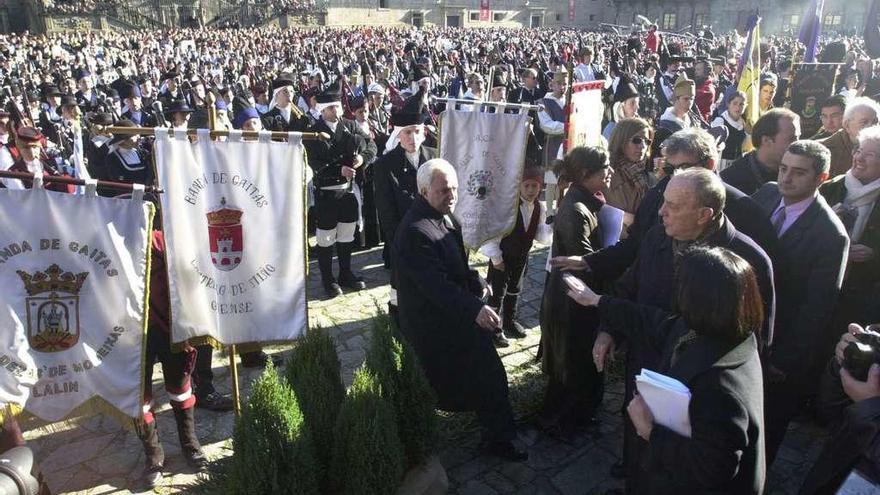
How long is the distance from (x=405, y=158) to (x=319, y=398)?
3273 mm

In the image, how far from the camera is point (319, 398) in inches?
123

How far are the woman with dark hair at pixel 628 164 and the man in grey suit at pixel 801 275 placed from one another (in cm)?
125

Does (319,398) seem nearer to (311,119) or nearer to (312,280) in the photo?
(312,280)

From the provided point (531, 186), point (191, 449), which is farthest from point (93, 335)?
point (531, 186)

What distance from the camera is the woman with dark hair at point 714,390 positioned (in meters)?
2.02

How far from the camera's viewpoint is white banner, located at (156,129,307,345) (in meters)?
3.62

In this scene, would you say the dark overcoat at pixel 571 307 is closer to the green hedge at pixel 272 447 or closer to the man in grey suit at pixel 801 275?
the man in grey suit at pixel 801 275

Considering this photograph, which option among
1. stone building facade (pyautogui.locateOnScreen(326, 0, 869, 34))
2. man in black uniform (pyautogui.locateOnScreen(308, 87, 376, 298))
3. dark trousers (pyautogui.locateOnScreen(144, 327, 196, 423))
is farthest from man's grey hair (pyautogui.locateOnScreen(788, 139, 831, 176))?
stone building facade (pyautogui.locateOnScreen(326, 0, 869, 34))

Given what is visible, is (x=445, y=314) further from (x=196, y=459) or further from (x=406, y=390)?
(x=196, y=459)

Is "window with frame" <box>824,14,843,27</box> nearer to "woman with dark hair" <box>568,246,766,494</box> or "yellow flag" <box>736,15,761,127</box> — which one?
"yellow flag" <box>736,15,761,127</box>

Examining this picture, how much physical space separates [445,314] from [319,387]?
998 millimetres

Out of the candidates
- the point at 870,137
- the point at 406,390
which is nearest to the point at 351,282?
the point at 406,390

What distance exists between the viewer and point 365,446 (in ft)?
9.34

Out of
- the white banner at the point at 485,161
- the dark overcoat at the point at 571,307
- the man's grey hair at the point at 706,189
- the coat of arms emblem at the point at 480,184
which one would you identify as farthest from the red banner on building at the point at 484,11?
the man's grey hair at the point at 706,189
